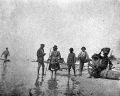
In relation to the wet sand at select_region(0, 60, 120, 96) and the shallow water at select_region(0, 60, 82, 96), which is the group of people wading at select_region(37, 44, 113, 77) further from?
the shallow water at select_region(0, 60, 82, 96)

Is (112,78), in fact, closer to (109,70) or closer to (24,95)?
(109,70)

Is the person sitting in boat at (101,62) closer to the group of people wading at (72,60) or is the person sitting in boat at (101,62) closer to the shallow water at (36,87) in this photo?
the group of people wading at (72,60)

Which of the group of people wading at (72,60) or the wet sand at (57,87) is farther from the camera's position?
the group of people wading at (72,60)

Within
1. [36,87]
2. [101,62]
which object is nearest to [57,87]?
[36,87]

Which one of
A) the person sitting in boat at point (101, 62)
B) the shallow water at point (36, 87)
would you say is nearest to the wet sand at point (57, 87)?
the shallow water at point (36, 87)

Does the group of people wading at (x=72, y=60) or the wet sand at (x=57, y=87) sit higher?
the group of people wading at (x=72, y=60)

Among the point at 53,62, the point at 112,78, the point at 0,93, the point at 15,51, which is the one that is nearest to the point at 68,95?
the point at 0,93

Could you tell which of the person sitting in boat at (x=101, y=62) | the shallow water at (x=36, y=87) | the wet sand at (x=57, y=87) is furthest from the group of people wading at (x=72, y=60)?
the shallow water at (x=36, y=87)

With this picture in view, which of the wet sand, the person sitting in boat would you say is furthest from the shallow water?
the person sitting in boat

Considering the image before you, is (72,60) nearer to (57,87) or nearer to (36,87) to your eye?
(57,87)

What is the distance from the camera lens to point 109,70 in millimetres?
11117

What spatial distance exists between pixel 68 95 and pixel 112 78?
5.36m

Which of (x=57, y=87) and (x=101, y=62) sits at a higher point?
(x=101, y=62)

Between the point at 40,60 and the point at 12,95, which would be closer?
the point at 12,95
